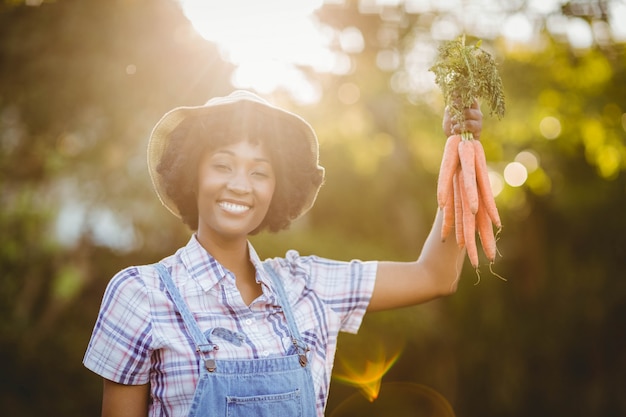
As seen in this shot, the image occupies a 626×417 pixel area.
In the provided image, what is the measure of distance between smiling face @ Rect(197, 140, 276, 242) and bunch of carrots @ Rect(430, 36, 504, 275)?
0.64m

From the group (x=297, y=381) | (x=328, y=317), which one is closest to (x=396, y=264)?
(x=328, y=317)

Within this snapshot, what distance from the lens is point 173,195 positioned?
87.6 inches

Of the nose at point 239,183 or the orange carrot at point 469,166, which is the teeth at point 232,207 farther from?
the orange carrot at point 469,166

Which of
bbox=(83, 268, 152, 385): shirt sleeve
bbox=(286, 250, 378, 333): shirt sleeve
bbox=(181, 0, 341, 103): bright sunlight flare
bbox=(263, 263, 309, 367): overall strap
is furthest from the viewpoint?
bbox=(181, 0, 341, 103): bright sunlight flare

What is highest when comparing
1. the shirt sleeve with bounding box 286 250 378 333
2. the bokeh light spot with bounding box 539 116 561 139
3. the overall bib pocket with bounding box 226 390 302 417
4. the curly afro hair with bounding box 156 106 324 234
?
the bokeh light spot with bounding box 539 116 561 139

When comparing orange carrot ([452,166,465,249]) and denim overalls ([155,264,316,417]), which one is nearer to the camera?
denim overalls ([155,264,316,417])

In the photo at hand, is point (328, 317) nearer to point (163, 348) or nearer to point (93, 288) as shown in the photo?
point (163, 348)

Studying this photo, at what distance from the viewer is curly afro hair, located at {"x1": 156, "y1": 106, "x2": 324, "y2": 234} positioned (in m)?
2.07

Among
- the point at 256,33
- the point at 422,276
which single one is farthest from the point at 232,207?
the point at 256,33

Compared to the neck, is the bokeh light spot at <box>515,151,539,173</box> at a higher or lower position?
higher

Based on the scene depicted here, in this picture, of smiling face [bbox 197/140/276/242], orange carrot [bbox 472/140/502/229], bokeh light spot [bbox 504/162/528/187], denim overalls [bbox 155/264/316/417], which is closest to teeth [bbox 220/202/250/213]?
smiling face [bbox 197/140/276/242]

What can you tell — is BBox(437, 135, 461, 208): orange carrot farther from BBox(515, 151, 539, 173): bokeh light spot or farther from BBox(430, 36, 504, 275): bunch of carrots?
BBox(515, 151, 539, 173): bokeh light spot

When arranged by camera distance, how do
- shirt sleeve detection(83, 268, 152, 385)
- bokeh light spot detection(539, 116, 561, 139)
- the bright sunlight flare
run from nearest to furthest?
shirt sleeve detection(83, 268, 152, 385), the bright sunlight flare, bokeh light spot detection(539, 116, 561, 139)

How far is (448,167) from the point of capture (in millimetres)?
2152
